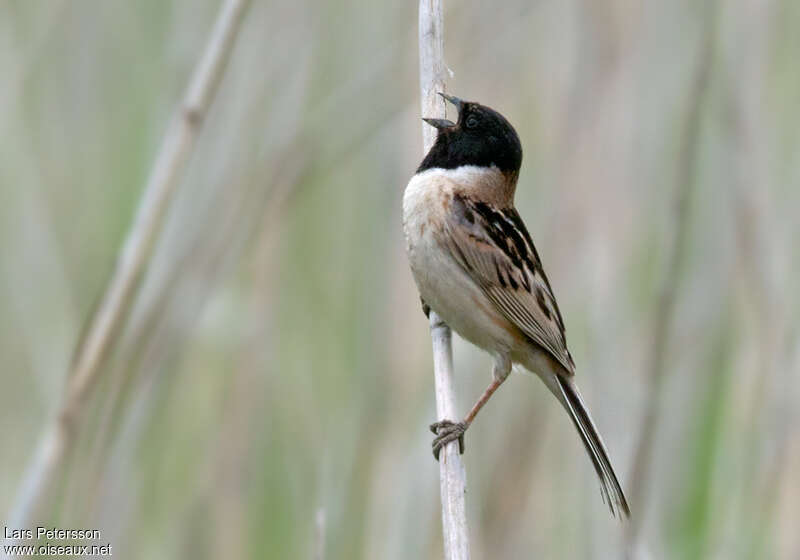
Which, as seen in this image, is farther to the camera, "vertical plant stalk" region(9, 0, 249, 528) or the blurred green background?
the blurred green background

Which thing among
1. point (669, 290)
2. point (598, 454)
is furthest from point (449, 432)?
point (669, 290)

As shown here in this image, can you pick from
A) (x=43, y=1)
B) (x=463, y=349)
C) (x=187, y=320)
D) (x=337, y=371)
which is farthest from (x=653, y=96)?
(x=43, y=1)

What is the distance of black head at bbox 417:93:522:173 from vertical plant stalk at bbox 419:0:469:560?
7 cm

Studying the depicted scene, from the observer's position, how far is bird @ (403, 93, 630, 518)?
300 centimetres

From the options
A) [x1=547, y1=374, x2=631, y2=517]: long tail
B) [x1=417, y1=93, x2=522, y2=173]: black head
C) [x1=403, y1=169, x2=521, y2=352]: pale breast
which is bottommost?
[x1=547, y1=374, x2=631, y2=517]: long tail

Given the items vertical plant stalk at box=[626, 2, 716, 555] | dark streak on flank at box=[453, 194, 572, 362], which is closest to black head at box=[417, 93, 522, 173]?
dark streak on flank at box=[453, 194, 572, 362]

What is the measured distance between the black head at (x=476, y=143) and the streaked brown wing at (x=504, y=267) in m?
0.12

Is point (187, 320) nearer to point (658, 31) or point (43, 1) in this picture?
point (43, 1)

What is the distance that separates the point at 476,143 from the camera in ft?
10.2

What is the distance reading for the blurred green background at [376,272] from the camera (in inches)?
129

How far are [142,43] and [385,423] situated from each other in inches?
60.0

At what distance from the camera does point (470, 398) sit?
353cm

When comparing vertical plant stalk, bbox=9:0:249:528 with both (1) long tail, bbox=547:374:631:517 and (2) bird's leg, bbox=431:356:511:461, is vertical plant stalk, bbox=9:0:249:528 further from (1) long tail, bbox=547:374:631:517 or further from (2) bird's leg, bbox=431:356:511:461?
(1) long tail, bbox=547:374:631:517

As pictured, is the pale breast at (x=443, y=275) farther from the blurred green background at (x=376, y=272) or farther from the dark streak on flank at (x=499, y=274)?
the blurred green background at (x=376, y=272)
